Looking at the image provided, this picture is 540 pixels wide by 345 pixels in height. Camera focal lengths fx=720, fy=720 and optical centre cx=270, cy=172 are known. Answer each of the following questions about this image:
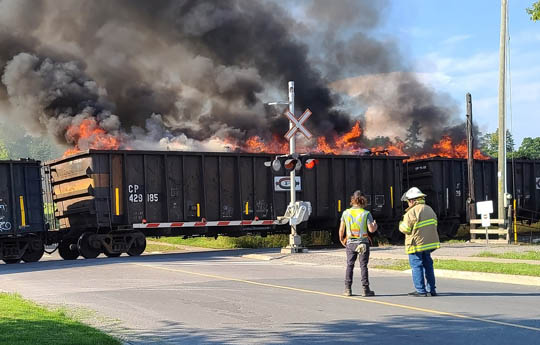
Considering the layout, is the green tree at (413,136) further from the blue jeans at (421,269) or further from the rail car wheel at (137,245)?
the blue jeans at (421,269)

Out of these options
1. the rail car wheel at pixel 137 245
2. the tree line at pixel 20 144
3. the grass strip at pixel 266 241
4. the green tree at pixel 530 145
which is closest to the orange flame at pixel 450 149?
the grass strip at pixel 266 241

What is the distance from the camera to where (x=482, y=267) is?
1492 centimetres

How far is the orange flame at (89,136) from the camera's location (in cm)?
3034

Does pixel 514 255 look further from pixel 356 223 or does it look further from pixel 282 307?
pixel 282 307

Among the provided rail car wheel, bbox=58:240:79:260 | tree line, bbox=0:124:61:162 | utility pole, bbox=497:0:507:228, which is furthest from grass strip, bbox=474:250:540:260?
tree line, bbox=0:124:61:162

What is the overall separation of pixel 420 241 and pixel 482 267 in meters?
4.49

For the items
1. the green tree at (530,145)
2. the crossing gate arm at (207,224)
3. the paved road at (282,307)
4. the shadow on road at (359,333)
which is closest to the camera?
the shadow on road at (359,333)

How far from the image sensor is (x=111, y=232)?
2372 centimetres

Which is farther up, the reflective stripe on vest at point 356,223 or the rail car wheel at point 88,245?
the reflective stripe on vest at point 356,223

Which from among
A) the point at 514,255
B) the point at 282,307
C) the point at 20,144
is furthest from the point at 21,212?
the point at 20,144

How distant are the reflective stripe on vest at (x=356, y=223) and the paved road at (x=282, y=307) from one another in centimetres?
100

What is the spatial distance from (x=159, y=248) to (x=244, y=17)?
56.8 feet

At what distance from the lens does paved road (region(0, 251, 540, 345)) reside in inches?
312

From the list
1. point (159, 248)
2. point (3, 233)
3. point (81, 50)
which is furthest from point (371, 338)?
point (81, 50)
